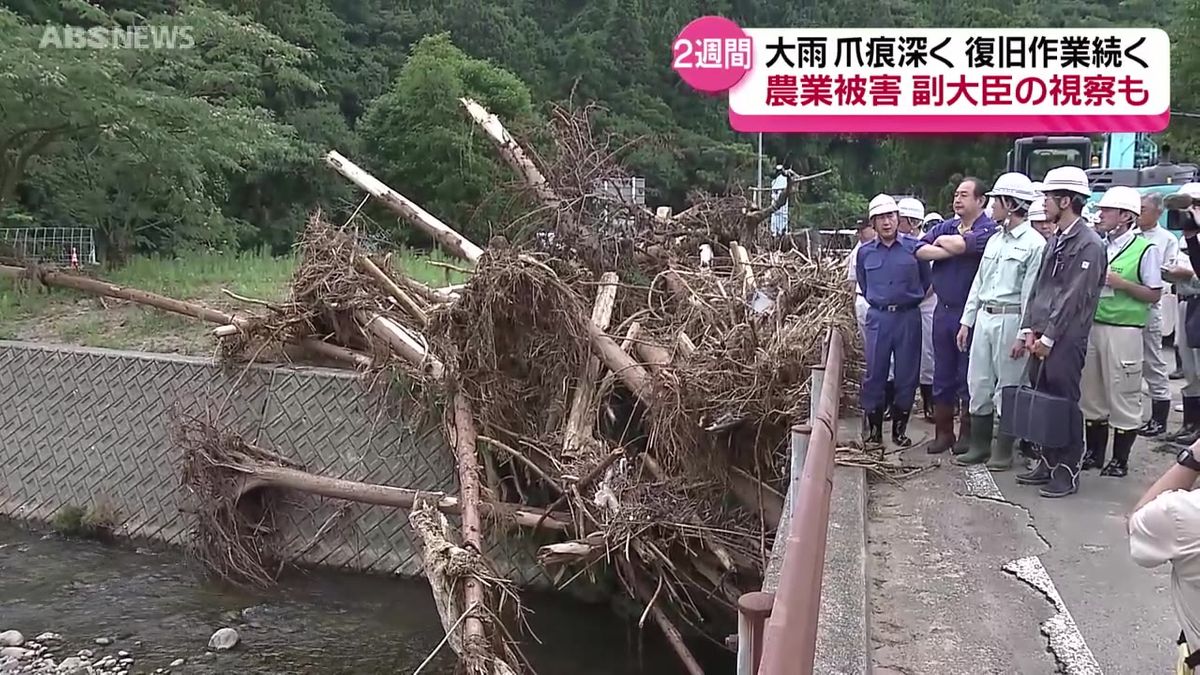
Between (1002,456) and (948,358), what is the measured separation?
0.67m

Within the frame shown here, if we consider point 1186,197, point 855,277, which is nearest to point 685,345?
point 855,277

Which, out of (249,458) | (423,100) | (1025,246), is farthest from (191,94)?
(423,100)

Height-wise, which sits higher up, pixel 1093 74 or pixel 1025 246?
pixel 1093 74

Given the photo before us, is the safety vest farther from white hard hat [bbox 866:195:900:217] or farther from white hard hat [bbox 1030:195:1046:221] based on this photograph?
white hard hat [bbox 866:195:900:217]

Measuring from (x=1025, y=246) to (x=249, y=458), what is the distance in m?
6.79

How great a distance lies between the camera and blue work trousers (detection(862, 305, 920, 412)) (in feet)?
20.2

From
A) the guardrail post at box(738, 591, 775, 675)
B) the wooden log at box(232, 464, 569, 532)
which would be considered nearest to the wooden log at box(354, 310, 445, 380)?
the wooden log at box(232, 464, 569, 532)

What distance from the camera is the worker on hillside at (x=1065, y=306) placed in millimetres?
5121

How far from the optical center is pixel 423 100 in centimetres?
3030

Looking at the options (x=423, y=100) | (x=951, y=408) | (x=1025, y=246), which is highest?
(x=423, y=100)

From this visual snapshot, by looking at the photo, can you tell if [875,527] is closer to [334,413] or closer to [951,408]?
[951,408]

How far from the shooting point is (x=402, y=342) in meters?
9.09

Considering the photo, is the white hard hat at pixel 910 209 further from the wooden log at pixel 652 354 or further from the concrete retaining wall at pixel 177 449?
the concrete retaining wall at pixel 177 449

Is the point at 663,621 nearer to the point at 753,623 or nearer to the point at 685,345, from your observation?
the point at 685,345
